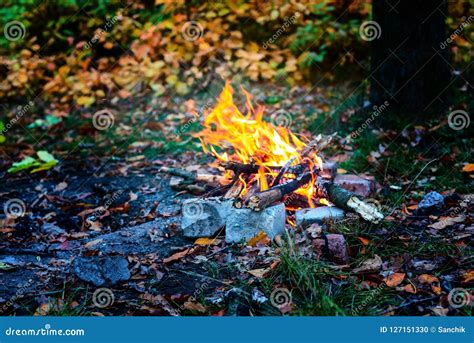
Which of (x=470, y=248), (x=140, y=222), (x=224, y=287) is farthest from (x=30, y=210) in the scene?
(x=470, y=248)

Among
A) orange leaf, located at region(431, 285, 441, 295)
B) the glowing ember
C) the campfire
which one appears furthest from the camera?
the glowing ember

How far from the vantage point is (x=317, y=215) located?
13.2ft

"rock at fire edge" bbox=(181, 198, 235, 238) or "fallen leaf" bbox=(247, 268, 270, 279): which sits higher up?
"fallen leaf" bbox=(247, 268, 270, 279)

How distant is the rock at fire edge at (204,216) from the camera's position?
4129mm

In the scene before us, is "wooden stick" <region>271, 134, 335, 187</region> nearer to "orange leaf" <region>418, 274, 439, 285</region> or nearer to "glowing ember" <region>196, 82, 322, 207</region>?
"glowing ember" <region>196, 82, 322, 207</region>

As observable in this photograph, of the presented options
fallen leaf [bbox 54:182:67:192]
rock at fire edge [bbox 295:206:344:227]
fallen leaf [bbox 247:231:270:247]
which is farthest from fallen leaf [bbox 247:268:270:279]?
fallen leaf [bbox 54:182:67:192]

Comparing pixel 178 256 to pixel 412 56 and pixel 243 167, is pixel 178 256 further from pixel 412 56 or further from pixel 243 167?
pixel 412 56

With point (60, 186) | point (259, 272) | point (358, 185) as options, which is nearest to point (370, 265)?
point (259, 272)

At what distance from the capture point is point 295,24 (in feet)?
26.7

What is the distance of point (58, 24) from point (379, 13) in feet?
18.2

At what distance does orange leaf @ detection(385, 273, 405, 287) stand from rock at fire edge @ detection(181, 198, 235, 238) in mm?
1407

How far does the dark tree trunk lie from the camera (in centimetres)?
569
